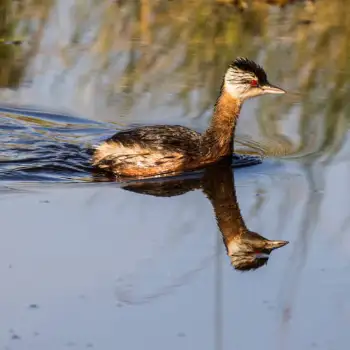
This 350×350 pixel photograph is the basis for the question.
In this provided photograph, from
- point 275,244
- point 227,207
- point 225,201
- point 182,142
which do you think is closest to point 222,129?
point 182,142

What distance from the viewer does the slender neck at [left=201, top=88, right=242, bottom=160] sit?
1030 centimetres

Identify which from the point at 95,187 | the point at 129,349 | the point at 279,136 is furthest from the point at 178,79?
the point at 129,349

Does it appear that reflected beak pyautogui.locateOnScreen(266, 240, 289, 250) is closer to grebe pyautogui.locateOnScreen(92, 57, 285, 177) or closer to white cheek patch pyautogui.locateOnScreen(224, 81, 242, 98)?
grebe pyautogui.locateOnScreen(92, 57, 285, 177)

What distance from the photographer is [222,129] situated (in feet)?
34.4

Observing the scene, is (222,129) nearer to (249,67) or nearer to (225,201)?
(249,67)

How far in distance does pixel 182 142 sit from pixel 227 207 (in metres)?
1.50

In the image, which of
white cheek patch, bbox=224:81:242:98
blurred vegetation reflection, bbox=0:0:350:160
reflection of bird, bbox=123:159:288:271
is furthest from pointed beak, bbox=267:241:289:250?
white cheek patch, bbox=224:81:242:98

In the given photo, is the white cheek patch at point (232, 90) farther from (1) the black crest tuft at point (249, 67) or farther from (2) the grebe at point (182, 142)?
(1) the black crest tuft at point (249, 67)

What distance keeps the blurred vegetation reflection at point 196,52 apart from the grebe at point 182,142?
18.4 inches

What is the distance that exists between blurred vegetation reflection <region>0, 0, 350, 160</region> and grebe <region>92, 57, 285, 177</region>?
47 cm

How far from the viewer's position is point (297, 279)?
706cm

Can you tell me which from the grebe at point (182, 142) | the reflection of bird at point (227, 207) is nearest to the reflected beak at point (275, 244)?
the reflection of bird at point (227, 207)

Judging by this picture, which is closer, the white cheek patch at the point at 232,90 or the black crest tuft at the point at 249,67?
the black crest tuft at the point at 249,67

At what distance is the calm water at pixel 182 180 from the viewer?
20.8 ft
